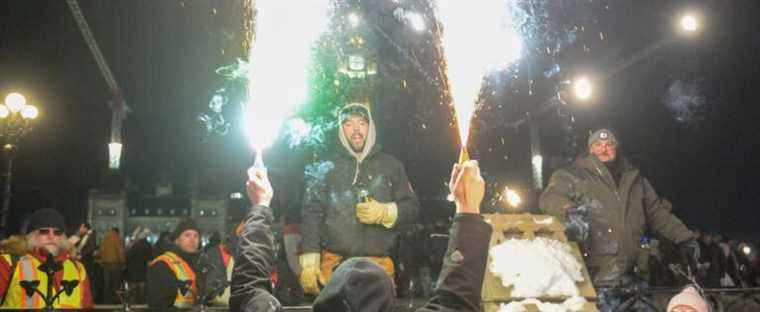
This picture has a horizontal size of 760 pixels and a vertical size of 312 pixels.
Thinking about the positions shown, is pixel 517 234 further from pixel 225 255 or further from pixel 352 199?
pixel 225 255

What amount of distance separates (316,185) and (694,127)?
17909mm

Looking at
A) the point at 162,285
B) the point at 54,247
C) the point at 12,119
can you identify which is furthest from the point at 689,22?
the point at 12,119

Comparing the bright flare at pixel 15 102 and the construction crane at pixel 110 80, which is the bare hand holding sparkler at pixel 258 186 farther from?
the construction crane at pixel 110 80

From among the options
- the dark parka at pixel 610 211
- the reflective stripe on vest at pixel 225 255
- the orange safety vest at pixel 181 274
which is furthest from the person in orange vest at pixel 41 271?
the dark parka at pixel 610 211

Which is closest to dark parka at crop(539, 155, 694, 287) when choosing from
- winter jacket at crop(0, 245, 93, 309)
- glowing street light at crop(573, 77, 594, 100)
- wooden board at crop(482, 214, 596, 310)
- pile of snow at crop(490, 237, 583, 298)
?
wooden board at crop(482, 214, 596, 310)

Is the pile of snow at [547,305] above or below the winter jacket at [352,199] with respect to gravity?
below

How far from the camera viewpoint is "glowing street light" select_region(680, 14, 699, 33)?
17.1m

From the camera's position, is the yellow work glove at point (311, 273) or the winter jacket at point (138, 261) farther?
the winter jacket at point (138, 261)

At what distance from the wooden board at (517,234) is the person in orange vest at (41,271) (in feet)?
13.8

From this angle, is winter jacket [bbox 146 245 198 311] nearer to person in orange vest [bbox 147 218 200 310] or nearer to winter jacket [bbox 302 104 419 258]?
person in orange vest [bbox 147 218 200 310]

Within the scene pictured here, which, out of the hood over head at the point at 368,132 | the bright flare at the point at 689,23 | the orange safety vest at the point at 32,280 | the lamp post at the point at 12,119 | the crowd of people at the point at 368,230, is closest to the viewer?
the crowd of people at the point at 368,230

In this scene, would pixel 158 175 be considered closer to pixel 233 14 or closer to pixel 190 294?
pixel 233 14

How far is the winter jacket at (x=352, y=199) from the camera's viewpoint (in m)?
5.94

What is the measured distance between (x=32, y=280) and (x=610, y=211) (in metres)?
5.94
